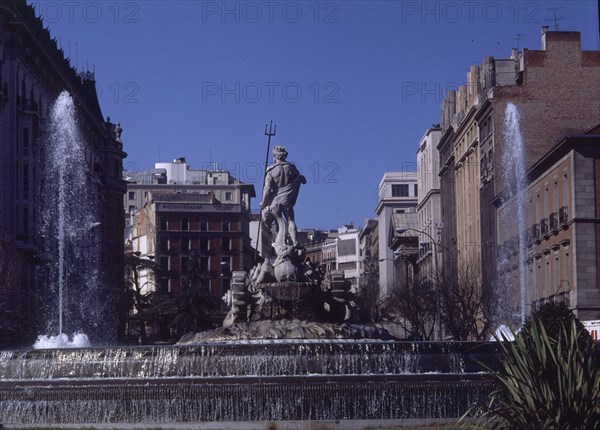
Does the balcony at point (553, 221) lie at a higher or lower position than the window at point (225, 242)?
lower

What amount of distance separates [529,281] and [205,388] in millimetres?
48363

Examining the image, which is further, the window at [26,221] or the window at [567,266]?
the window at [26,221]

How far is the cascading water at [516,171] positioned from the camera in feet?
241

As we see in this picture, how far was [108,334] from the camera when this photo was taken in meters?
95.1

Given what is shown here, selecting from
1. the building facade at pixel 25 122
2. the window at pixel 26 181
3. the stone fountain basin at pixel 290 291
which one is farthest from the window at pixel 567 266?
the window at pixel 26 181

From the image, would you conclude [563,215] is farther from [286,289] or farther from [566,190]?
[286,289]

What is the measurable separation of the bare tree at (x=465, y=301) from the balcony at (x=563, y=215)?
6.97 metres

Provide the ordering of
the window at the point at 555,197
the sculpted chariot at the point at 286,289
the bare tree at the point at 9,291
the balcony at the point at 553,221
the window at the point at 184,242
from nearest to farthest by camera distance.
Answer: the sculpted chariot at the point at 286,289, the bare tree at the point at 9,291, the balcony at the point at 553,221, the window at the point at 555,197, the window at the point at 184,242

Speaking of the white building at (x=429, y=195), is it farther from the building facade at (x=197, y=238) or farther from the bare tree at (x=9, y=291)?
the bare tree at (x=9, y=291)

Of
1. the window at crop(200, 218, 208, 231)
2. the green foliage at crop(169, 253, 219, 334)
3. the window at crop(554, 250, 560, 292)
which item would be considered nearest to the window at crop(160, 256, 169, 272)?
the window at crop(200, 218, 208, 231)

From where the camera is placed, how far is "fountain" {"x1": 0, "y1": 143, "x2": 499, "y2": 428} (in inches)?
1038

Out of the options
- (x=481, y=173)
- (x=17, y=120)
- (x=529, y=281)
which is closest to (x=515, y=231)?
(x=529, y=281)

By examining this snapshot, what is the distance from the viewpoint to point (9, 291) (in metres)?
60.2

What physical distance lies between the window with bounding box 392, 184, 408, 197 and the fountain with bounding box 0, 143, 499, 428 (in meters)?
148
